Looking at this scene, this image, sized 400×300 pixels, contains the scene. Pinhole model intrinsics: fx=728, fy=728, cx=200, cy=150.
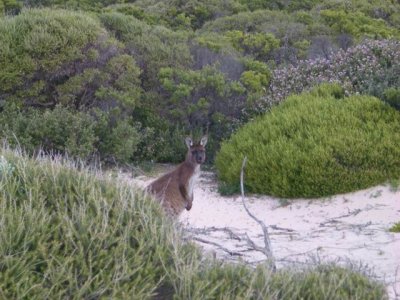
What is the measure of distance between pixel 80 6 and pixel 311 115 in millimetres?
14538

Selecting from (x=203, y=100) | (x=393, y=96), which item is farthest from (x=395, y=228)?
(x=203, y=100)

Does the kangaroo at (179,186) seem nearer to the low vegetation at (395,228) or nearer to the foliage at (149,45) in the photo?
the low vegetation at (395,228)

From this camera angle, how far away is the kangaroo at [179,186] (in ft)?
28.8

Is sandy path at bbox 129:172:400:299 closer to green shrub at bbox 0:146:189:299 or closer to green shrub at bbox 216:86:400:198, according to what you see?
green shrub at bbox 216:86:400:198

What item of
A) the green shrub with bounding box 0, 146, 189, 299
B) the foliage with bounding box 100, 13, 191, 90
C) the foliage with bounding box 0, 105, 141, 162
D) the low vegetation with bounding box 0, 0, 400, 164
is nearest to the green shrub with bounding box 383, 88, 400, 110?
the low vegetation with bounding box 0, 0, 400, 164

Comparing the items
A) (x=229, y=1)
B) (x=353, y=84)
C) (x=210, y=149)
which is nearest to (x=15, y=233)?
(x=210, y=149)

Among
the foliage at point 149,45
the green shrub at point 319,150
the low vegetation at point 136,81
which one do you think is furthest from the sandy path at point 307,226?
the foliage at point 149,45

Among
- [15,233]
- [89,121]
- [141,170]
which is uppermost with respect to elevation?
[15,233]

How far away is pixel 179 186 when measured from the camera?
914 centimetres

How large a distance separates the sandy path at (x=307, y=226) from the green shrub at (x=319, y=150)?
232mm

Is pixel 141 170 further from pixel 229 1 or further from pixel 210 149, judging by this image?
pixel 229 1

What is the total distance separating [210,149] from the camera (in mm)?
13336

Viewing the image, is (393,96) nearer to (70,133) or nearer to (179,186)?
(179,186)

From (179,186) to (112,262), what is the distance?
12.6ft
